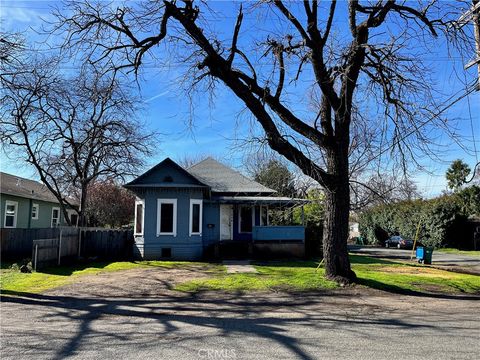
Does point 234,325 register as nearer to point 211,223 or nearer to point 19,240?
point 211,223

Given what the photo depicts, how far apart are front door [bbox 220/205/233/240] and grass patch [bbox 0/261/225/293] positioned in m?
4.61

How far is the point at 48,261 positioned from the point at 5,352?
11975mm

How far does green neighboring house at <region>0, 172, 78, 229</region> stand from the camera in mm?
26562

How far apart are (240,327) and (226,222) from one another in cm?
1677

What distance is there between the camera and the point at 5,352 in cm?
597

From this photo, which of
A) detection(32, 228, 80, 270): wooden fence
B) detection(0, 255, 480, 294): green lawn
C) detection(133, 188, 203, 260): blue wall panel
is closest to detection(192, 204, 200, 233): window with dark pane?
detection(133, 188, 203, 260): blue wall panel

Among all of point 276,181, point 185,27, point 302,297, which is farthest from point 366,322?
point 276,181

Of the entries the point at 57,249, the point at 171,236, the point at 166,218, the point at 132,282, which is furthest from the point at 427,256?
the point at 57,249

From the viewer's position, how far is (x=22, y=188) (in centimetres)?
3038

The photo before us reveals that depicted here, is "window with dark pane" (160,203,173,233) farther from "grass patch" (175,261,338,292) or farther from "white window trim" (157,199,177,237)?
"grass patch" (175,261,338,292)

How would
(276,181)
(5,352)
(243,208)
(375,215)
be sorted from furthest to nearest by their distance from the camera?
(375,215) < (276,181) < (243,208) < (5,352)

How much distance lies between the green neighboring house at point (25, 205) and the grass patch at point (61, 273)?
1044 cm

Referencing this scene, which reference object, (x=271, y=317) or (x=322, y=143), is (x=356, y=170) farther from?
(x=271, y=317)

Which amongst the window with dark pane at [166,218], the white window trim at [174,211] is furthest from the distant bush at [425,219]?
the window with dark pane at [166,218]
